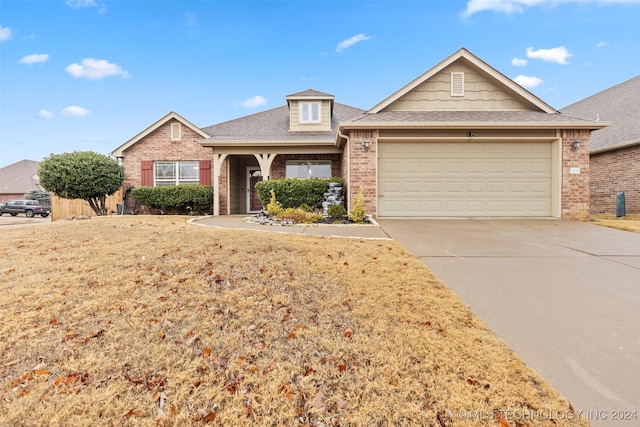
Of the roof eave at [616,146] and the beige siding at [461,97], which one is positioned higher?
the beige siding at [461,97]

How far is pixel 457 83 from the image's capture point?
1011cm

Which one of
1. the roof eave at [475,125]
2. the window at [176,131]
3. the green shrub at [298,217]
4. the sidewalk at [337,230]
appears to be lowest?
the sidewalk at [337,230]

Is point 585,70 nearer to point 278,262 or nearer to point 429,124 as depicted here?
point 429,124

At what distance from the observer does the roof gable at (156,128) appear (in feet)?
45.4

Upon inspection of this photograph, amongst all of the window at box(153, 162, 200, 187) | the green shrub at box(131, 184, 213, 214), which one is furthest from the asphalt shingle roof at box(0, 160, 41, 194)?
the green shrub at box(131, 184, 213, 214)

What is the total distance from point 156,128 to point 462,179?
44.4 ft

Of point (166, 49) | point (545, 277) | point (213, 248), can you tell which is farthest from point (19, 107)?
point (545, 277)

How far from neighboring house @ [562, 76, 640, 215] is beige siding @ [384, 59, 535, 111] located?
495cm

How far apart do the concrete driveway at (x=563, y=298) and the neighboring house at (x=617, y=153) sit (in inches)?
296

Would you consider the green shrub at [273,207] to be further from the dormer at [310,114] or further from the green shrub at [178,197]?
the dormer at [310,114]

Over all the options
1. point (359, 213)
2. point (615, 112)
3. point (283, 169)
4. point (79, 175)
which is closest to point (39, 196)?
point (79, 175)

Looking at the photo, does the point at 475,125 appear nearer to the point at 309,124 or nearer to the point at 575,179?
the point at 575,179

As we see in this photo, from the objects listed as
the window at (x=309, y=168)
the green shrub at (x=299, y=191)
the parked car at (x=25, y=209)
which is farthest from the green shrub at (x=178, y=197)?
the parked car at (x=25, y=209)

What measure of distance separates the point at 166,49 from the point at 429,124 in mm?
14858
